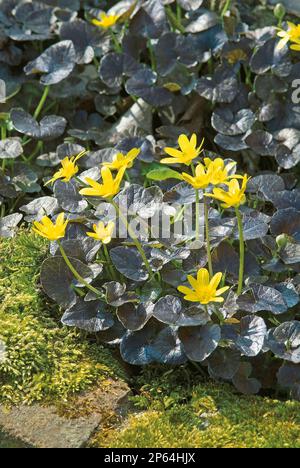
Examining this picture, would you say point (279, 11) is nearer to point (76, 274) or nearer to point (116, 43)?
point (116, 43)

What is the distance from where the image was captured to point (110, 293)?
1956 mm

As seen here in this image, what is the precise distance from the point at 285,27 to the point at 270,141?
51cm

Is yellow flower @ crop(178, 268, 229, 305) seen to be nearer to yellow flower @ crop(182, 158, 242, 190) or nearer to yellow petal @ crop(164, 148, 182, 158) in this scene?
yellow flower @ crop(182, 158, 242, 190)

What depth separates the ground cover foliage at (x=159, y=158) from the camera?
1.93m

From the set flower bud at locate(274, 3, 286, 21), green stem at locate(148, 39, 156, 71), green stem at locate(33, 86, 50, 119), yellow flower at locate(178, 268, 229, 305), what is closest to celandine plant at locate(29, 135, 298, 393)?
yellow flower at locate(178, 268, 229, 305)

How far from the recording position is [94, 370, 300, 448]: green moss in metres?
1.76

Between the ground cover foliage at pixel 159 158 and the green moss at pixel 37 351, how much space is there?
0.06 metres

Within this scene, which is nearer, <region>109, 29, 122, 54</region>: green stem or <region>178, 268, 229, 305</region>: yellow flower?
<region>178, 268, 229, 305</region>: yellow flower

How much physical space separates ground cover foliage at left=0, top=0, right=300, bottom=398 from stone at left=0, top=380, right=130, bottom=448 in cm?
14

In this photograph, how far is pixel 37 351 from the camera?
193cm

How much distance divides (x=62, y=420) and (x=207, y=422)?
333 mm

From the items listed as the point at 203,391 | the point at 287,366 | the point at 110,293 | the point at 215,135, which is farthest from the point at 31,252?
the point at 215,135

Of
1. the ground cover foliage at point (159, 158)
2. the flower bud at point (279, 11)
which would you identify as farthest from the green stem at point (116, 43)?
the flower bud at point (279, 11)

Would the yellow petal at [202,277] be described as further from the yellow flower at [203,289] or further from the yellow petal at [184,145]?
the yellow petal at [184,145]
